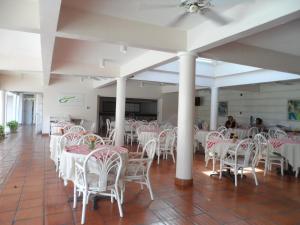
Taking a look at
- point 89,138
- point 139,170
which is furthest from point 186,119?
point 89,138

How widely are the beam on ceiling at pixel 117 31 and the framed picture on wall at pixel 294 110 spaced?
7438mm

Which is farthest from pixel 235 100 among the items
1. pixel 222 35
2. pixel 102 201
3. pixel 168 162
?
pixel 102 201

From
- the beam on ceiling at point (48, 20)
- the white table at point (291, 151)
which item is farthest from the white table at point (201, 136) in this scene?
the beam on ceiling at point (48, 20)

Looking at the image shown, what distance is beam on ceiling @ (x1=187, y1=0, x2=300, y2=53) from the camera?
2552mm

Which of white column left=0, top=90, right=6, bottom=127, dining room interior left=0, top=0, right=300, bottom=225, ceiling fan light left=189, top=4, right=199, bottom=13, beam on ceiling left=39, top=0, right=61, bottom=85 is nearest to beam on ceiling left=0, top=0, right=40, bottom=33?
dining room interior left=0, top=0, right=300, bottom=225

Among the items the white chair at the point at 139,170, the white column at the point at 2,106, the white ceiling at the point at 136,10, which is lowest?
the white chair at the point at 139,170

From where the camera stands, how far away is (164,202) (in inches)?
128

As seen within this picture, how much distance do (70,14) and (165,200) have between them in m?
2.92

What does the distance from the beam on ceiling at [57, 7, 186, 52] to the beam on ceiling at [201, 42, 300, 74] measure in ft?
2.42

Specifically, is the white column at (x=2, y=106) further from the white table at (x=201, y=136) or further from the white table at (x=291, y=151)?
the white table at (x=291, y=151)

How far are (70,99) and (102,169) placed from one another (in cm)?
943

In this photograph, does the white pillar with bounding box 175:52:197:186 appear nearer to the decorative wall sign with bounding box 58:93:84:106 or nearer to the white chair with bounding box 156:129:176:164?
the white chair with bounding box 156:129:176:164

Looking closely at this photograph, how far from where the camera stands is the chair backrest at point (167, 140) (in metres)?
5.86

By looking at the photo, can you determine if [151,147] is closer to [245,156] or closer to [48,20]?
[245,156]
